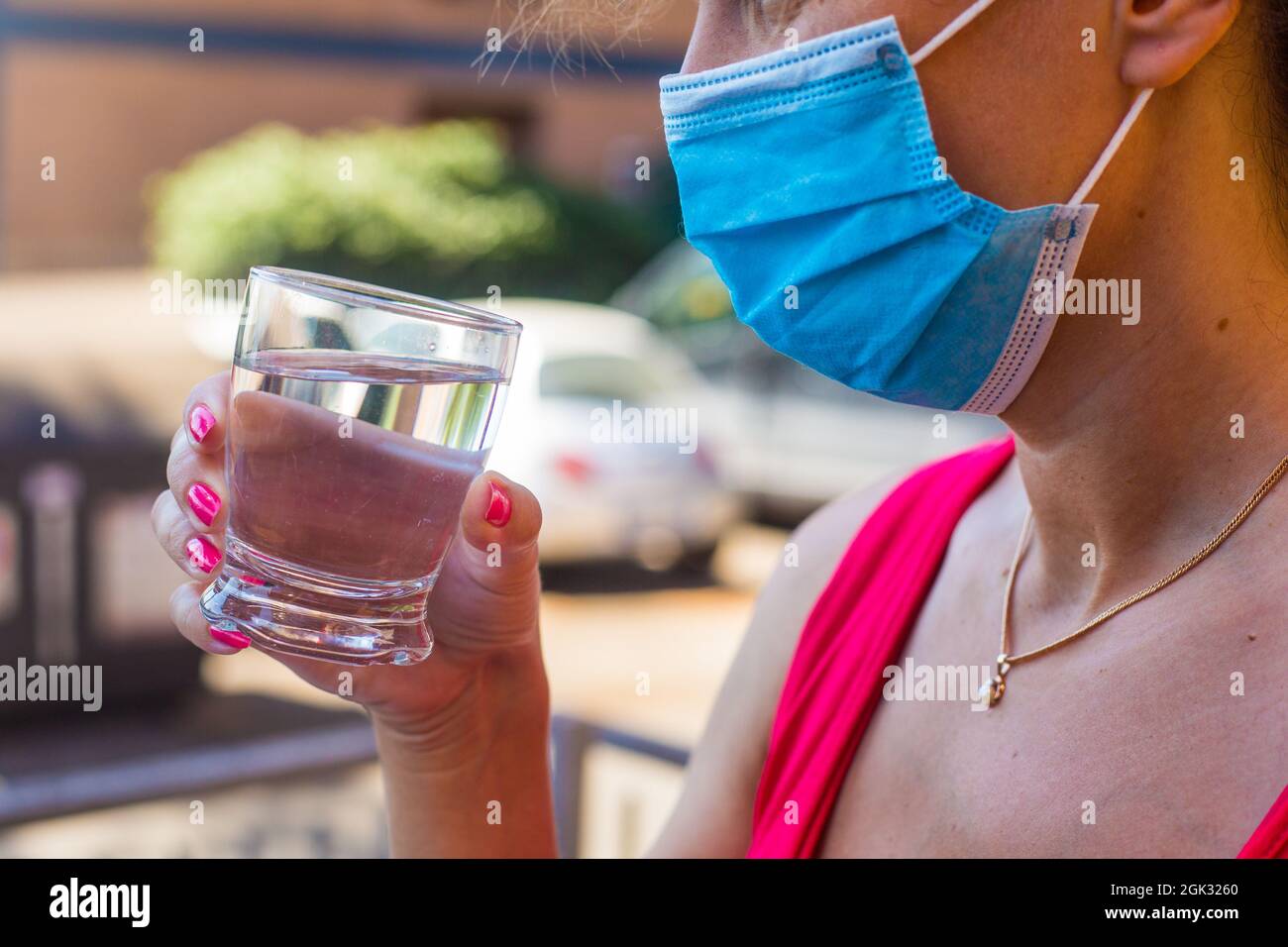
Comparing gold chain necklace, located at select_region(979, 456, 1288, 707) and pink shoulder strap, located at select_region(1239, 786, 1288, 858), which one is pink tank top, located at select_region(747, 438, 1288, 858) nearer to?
gold chain necklace, located at select_region(979, 456, 1288, 707)

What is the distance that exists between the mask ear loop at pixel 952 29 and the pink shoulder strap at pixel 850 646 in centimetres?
59

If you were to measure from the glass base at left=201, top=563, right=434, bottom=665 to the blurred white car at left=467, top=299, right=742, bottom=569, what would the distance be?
6.91m

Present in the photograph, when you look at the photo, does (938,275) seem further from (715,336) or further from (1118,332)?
(715,336)

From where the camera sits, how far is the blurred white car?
8914mm

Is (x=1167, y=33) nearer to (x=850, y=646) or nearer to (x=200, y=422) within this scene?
(x=850, y=646)

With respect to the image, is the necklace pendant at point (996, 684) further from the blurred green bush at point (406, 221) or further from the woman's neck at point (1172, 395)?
the blurred green bush at point (406, 221)

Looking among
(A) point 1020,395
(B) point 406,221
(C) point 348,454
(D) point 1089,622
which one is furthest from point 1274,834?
(B) point 406,221

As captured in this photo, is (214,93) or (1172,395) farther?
(214,93)

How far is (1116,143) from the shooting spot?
1.42m

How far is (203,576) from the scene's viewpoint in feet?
4.91

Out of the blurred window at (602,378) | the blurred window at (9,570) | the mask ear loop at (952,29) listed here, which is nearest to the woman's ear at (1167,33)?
the mask ear loop at (952,29)

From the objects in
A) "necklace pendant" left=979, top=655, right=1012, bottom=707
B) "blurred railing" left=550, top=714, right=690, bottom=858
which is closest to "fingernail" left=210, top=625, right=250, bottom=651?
"necklace pendant" left=979, top=655, right=1012, bottom=707

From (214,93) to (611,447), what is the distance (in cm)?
1131

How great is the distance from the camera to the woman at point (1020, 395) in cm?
142
